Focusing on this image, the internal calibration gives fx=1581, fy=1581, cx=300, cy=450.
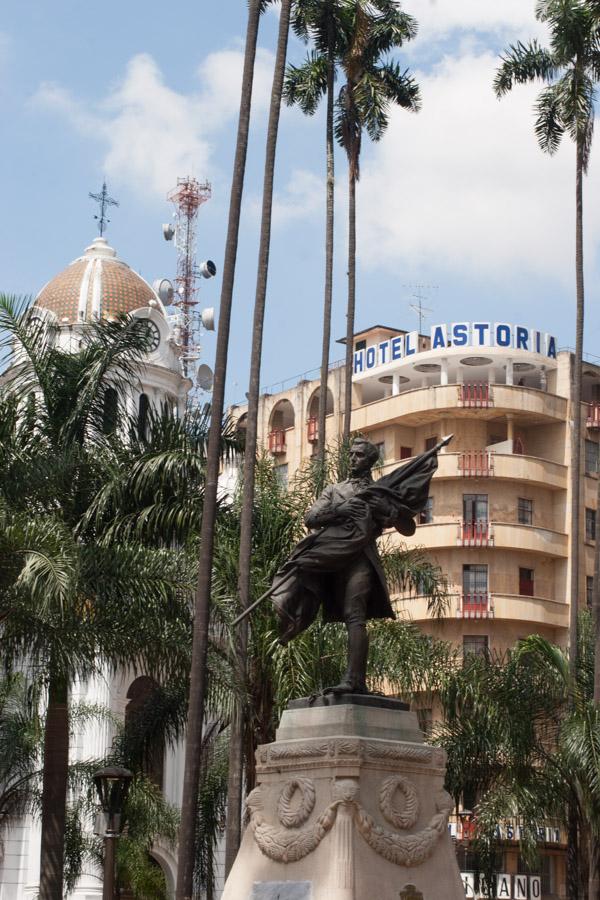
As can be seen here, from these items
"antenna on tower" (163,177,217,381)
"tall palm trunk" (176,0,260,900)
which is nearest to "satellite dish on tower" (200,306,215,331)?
"antenna on tower" (163,177,217,381)

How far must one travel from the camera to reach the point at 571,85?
36.8 meters

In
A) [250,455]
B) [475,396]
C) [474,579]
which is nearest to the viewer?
[250,455]

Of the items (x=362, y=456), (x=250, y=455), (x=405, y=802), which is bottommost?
(x=405, y=802)

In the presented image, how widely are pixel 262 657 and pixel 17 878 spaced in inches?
1067

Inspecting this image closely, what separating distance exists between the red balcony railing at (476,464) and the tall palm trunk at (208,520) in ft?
108

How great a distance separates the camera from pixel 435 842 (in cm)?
1323

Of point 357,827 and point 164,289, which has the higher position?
point 164,289

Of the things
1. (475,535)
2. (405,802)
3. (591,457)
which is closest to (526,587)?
(475,535)

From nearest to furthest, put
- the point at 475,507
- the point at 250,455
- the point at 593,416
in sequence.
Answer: the point at 250,455, the point at 475,507, the point at 593,416

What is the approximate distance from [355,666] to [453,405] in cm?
4480

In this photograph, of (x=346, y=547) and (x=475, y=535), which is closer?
(x=346, y=547)

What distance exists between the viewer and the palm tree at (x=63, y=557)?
65.5ft

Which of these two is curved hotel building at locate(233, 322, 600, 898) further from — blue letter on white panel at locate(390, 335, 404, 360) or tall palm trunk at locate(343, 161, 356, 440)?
tall palm trunk at locate(343, 161, 356, 440)

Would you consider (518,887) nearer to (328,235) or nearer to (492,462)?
(492,462)
